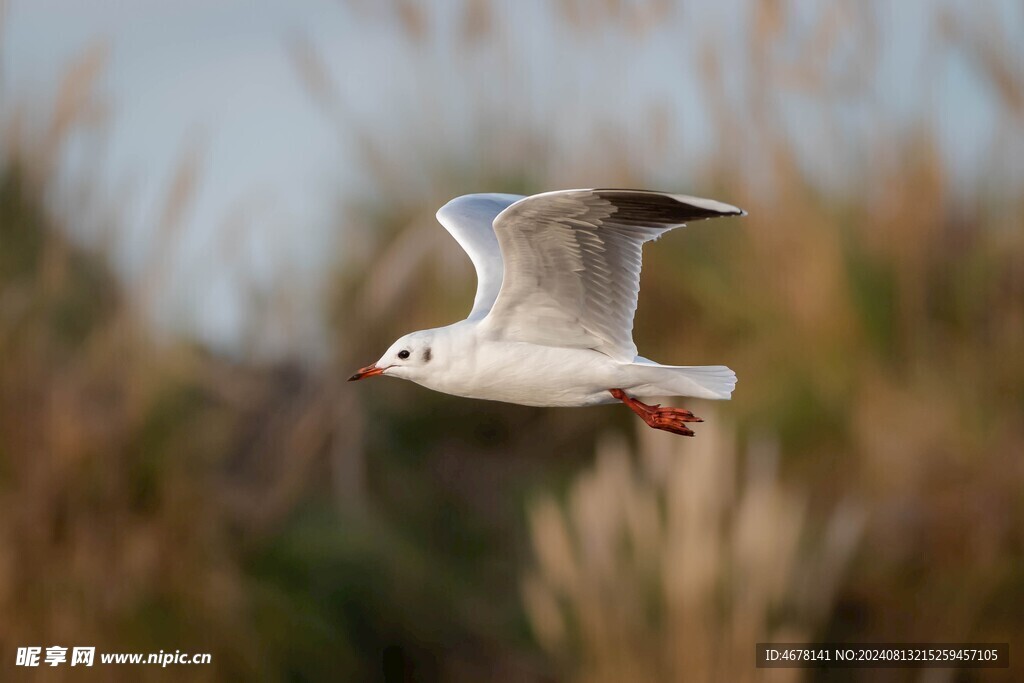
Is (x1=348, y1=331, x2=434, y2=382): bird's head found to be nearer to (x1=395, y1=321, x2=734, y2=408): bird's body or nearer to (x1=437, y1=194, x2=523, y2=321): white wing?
(x1=395, y1=321, x2=734, y2=408): bird's body

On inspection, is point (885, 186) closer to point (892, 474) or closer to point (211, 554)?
point (892, 474)

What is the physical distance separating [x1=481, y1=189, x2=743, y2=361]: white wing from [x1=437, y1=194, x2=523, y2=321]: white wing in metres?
0.21

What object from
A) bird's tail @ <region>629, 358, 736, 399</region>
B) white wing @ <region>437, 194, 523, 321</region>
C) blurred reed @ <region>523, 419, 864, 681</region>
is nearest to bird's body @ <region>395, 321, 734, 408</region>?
bird's tail @ <region>629, 358, 736, 399</region>

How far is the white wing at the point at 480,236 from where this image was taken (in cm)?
379

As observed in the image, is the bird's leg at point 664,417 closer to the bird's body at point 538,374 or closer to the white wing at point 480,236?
the bird's body at point 538,374

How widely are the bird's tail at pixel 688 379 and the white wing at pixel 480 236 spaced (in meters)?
0.45

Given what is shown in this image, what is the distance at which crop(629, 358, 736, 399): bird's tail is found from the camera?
3.43 m

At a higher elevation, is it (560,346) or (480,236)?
(480,236)

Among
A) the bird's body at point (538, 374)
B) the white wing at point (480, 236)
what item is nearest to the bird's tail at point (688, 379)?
the bird's body at point (538, 374)

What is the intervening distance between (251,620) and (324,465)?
0.63 m

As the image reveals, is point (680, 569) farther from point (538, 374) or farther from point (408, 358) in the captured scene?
point (408, 358)

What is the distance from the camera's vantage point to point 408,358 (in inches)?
136

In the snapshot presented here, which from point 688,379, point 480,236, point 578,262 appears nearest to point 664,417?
point 688,379

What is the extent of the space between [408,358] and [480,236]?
2.18 feet
